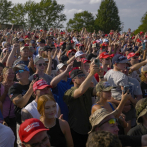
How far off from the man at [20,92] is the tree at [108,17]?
6208cm

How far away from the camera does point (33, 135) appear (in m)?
2.18

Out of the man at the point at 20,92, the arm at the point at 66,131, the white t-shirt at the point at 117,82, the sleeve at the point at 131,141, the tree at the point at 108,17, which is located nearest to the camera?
the sleeve at the point at 131,141

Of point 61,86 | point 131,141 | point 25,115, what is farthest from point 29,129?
point 61,86

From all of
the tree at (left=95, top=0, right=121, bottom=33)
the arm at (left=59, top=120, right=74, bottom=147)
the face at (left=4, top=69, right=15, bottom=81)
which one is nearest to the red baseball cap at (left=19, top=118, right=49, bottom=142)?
the arm at (left=59, top=120, right=74, bottom=147)

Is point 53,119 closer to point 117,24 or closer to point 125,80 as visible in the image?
point 125,80

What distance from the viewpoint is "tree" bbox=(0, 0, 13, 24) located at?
58.1 metres

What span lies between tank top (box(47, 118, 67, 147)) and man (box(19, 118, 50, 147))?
60 cm

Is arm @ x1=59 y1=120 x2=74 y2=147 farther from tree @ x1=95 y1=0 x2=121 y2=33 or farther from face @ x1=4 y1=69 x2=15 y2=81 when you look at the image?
tree @ x1=95 y1=0 x2=121 y2=33

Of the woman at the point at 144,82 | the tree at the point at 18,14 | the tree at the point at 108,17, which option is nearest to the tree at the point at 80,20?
the tree at the point at 108,17

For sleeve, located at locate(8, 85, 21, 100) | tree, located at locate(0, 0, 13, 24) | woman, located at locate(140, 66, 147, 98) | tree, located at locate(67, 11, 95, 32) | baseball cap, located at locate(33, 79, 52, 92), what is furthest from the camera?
tree, located at locate(67, 11, 95, 32)

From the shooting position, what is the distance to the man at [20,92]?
140 inches

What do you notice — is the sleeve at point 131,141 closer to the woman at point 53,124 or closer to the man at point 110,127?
the man at point 110,127

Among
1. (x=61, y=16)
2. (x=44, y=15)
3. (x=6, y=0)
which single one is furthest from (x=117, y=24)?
(x=6, y=0)

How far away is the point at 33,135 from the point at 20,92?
1728 millimetres
